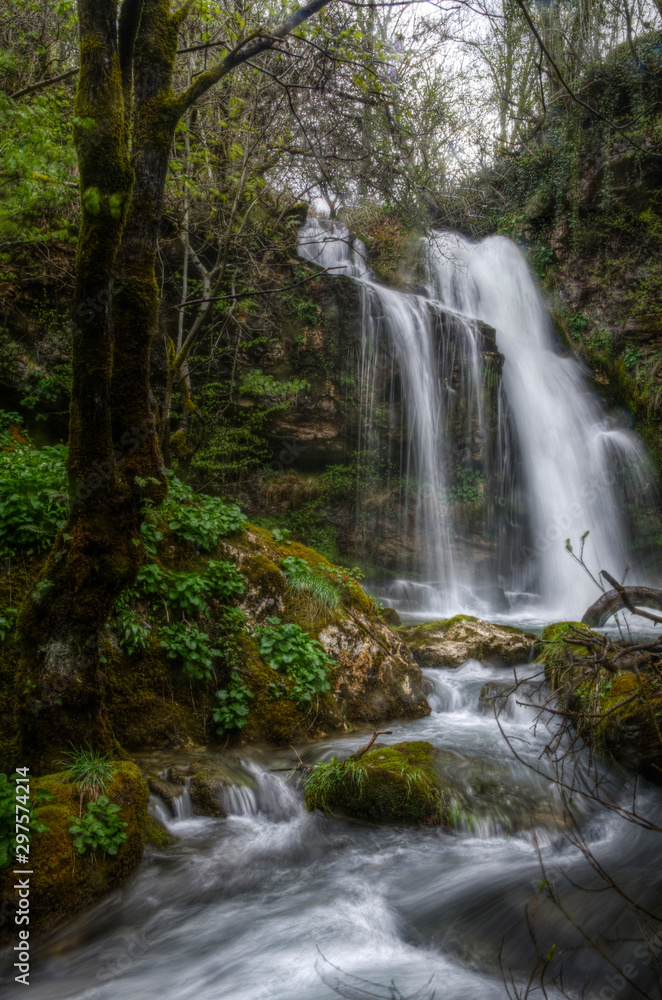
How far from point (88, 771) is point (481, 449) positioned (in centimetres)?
1173

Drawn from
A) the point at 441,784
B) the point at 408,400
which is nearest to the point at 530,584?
the point at 408,400

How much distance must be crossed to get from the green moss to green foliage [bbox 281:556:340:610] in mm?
1838

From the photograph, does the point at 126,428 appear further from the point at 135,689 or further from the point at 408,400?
the point at 408,400

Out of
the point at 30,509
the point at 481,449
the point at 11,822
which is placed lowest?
the point at 11,822

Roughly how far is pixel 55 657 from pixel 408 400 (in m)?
10.5

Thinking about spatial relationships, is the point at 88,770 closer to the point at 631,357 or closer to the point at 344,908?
the point at 344,908

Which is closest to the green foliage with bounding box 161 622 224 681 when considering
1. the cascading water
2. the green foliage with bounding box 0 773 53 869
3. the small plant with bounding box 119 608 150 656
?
the small plant with bounding box 119 608 150 656

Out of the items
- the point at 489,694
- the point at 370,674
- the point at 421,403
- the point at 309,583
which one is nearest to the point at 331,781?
the point at 370,674

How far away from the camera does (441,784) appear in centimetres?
416

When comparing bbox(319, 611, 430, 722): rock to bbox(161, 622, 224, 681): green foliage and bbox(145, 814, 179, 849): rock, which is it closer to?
bbox(161, 622, 224, 681): green foliage

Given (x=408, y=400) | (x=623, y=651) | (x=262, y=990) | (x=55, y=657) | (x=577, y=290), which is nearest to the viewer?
(x=623, y=651)

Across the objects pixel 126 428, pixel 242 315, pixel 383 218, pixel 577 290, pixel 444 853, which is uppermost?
pixel 383 218

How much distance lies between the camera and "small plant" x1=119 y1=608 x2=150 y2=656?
422 centimetres

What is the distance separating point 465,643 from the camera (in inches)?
297
